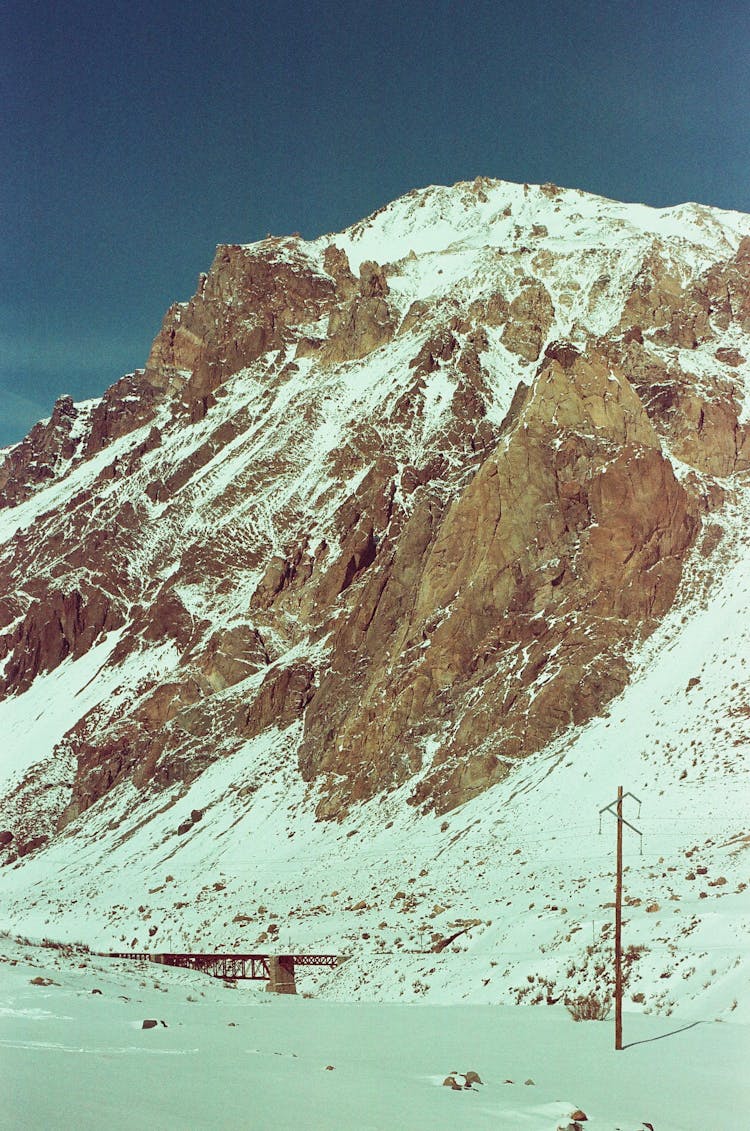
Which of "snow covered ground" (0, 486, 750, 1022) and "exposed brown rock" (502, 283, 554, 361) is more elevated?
"exposed brown rock" (502, 283, 554, 361)

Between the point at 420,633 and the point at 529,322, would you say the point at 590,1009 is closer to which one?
the point at 420,633

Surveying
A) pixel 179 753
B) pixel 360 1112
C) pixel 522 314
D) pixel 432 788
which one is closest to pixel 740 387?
pixel 522 314

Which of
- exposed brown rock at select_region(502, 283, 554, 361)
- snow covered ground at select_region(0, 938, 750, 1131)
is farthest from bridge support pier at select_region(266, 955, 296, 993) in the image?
exposed brown rock at select_region(502, 283, 554, 361)

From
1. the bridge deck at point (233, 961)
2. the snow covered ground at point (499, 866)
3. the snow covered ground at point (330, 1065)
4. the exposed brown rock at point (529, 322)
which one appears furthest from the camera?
the exposed brown rock at point (529, 322)

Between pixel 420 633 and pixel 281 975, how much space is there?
37119mm

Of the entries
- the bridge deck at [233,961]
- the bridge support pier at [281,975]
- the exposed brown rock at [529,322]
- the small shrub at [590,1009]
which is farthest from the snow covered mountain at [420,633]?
the bridge deck at [233,961]

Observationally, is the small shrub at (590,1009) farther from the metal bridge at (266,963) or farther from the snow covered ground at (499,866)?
the metal bridge at (266,963)

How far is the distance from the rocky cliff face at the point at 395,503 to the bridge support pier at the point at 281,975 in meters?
22.4

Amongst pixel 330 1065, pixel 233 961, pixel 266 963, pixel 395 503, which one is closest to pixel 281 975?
pixel 266 963

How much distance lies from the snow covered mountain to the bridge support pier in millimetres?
1359

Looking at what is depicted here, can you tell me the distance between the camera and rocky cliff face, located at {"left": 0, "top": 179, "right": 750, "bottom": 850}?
62344 mm

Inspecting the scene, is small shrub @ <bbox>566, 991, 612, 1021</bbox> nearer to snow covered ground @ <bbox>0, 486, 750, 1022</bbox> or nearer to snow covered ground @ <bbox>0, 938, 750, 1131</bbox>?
snow covered ground @ <bbox>0, 938, 750, 1131</bbox>

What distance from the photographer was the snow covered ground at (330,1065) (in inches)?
323

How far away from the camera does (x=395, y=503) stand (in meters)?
84.9
